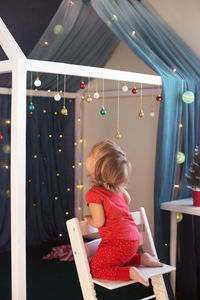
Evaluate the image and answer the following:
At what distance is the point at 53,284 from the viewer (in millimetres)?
3785

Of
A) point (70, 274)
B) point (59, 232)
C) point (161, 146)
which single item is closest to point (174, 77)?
point (161, 146)

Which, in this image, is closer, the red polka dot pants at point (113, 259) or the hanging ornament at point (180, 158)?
Result: the red polka dot pants at point (113, 259)

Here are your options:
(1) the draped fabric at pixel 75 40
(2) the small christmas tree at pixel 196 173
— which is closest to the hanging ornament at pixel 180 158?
(2) the small christmas tree at pixel 196 173

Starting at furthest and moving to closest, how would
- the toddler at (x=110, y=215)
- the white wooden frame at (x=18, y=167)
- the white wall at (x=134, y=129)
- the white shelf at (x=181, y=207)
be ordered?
the white wall at (x=134, y=129) → the white shelf at (x=181, y=207) → the white wooden frame at (x=18, y=167) → the toddler at (x=110, y=215)

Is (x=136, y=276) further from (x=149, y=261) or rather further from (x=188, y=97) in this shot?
(x=188, y=97)

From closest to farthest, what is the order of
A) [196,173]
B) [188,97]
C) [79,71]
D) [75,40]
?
[79,71] → [196,173] → [188,97] → [75,40]

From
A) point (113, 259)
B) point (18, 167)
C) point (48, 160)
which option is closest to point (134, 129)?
point (48, 160)

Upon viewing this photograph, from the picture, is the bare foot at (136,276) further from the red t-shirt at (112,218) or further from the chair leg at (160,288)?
A: the chair leg at (160,288)

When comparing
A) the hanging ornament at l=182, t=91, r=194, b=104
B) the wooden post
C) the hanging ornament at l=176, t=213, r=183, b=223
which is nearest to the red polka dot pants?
the wooden post

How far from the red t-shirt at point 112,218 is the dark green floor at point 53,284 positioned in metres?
1.11

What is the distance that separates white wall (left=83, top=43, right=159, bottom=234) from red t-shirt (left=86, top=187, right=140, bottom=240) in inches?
77.9

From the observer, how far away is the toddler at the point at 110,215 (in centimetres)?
252

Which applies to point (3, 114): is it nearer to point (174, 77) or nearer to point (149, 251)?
point (174, 77)

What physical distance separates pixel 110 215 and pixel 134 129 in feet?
7.40
